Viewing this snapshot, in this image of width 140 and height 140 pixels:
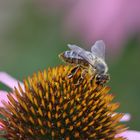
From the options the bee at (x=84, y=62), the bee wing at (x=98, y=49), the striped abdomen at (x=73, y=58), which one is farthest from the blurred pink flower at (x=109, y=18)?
the striped abdomen at (x=73, y=58)

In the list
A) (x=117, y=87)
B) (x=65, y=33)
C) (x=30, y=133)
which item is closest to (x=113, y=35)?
(x=65, y=33)

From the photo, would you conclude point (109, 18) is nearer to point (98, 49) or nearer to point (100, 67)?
point (98, 49)

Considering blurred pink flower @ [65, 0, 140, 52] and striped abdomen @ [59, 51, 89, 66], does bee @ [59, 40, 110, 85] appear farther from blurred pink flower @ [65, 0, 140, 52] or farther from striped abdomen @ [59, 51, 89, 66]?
blurred pink flower @ [65, 0, 140, 52]

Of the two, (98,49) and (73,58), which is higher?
(98,49)

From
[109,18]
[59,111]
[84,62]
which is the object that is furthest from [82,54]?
[109,18]

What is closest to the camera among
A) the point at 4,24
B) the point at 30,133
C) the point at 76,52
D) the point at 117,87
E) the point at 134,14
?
the point at 30,133

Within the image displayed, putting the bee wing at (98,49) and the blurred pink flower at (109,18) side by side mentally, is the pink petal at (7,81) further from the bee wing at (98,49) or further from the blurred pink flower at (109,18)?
the blurred pink flower at (109,18)

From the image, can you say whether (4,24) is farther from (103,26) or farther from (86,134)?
(86,134)
